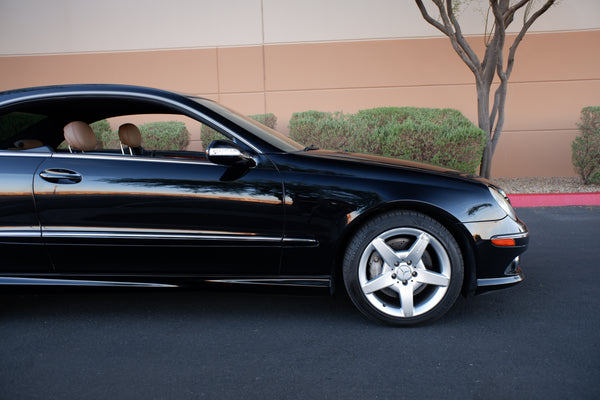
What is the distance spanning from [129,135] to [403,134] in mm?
4781

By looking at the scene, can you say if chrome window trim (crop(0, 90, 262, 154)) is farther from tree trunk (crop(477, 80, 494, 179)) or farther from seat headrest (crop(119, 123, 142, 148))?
tree trunk (crop(477, 80, 494, 179))

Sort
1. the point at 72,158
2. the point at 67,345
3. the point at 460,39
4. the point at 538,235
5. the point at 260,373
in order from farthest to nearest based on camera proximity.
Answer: the point at 460,39 → the point at 538,235 → the point at 72,158 → the point at 67,345 → the point at 260,373

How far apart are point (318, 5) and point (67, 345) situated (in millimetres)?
8617

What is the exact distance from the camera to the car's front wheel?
3.08m

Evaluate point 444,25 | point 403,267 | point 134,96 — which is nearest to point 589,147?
point 444,25

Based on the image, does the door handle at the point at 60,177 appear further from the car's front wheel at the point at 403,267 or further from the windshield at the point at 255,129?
the car's front wheel at the point at 403,267

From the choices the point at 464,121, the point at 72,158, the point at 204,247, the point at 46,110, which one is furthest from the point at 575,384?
the point at 464,121

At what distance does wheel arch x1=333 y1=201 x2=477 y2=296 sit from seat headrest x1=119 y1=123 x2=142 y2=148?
72.3 inches

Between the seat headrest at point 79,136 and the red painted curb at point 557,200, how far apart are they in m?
5.98

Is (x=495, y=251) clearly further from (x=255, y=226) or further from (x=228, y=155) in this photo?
(x=228, y=155)

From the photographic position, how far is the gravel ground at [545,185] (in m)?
8.20

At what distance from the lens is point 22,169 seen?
313 cm

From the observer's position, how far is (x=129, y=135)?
3.89m

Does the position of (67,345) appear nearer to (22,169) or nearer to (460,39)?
(22,169)
